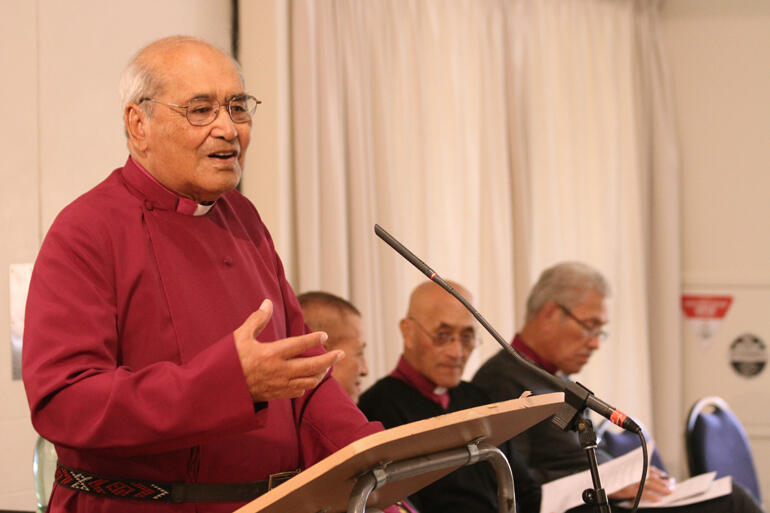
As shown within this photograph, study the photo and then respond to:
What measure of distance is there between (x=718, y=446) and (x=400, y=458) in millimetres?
3032

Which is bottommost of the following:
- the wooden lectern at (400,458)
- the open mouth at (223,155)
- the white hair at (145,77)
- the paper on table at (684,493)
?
the paper on table at (684,493)

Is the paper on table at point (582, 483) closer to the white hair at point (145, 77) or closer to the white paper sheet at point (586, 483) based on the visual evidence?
the white paper sheet at point (586, 483)

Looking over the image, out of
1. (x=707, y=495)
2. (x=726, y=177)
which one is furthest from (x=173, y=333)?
(x=726, y=177)

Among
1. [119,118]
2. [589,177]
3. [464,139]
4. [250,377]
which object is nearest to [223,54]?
[250,377]

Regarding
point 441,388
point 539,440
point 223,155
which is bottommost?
point 539,440

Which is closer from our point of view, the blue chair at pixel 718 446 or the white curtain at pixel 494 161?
the blue chair at pixel 718 446

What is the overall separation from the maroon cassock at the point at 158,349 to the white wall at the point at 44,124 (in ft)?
4.80

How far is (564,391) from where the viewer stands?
175 cm

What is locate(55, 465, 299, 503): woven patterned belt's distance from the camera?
1.56 metres

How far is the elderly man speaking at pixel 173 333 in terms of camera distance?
55.3 inches

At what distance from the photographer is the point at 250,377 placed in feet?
4.56

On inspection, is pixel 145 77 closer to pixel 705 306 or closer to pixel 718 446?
pixel 718 446

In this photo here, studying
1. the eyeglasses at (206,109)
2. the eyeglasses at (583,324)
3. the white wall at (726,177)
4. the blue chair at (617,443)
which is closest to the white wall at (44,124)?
the eyeglasses at (206,109)

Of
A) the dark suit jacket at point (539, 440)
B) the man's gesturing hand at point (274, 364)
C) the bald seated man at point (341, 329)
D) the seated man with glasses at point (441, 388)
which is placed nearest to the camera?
the man's gesturing hand at point (274, 364)
